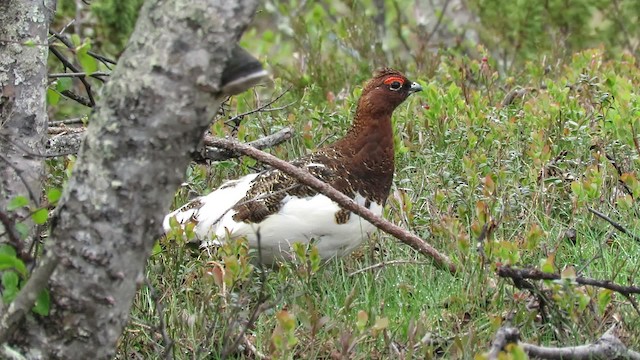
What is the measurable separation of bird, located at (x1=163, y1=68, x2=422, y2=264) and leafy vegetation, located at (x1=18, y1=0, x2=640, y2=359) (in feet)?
0.37

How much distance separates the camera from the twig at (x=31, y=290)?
2.46m

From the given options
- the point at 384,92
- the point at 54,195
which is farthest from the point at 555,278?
the point at 384,92

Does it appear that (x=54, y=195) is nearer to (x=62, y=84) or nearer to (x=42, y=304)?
(x=42, y=304)

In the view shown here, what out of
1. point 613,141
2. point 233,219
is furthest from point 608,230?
point 233,219

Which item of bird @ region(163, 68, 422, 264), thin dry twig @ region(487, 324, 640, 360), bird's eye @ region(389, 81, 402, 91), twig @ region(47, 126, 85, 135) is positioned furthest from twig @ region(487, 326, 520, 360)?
twig @ region(47, 126, 85, 135)

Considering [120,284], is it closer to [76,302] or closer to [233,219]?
[76,302]

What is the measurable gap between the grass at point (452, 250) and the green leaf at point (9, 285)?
2.37ft

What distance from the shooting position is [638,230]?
4254mm

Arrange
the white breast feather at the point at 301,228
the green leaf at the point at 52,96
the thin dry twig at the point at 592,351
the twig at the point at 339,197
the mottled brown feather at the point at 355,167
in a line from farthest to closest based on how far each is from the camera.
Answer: the mottled brown feather at the point at 355,167, the white breast feather at the point at 301,228, the twig at the point at 339,197, the green leaf at the point at 52,96, the thin dry twig at the point at 592,351

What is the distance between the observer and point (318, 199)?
13.9 ft

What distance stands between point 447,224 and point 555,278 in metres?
0.74

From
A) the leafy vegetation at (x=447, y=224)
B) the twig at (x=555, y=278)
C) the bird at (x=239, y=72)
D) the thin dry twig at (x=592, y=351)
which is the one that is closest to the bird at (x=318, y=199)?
the leafy vegetation at (x=447, y=224)

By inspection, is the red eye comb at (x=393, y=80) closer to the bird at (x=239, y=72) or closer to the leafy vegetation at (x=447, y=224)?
the leafy vegetation at (x=447, y=224)

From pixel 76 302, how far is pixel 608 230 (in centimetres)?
261
